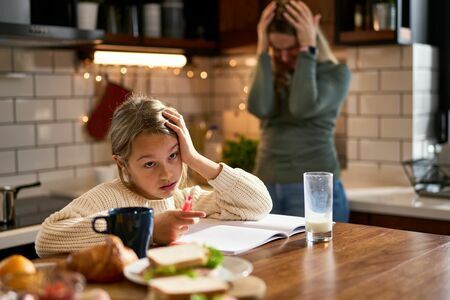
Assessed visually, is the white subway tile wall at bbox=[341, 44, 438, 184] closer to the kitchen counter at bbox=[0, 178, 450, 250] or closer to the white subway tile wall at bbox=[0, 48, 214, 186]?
the kitchen counter at bbox=[0, 178, 450, 250]

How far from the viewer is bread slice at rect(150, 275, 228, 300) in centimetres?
91

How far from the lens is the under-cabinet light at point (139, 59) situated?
2859 millimetres

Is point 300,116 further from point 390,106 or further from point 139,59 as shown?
point 139,59

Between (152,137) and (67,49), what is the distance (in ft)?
5.17

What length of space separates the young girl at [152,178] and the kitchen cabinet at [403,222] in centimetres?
96

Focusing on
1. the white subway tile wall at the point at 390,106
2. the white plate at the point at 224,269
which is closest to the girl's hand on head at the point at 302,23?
the white subway tile wall at the point at 390,106

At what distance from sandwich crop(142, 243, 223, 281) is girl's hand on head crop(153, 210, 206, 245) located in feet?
0.49

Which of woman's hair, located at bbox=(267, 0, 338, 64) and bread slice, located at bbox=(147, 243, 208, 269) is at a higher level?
woman's hair, located at bbox=(267, 0, 338, 64)

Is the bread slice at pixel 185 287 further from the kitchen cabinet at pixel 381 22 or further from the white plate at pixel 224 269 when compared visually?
the kitchen cabinet at pixel 381 22

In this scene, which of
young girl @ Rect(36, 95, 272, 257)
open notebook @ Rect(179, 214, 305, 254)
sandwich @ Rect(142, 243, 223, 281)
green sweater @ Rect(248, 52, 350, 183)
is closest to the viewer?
sandwich @ Rect(142, 243, 223, 281)

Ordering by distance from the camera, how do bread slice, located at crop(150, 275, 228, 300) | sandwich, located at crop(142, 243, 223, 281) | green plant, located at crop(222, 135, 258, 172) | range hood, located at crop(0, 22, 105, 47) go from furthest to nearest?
green plant, located at crop(222, 135, 258, 172) → range hood, located at crop(0, 22, 105, 47) → sandwich, located at crop(142, 243, 223, 281) → bread slice, located at crop(150, 275, 228, 300)

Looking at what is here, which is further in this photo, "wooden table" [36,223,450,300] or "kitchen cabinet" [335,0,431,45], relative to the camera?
"kitchen cabinet" [335,0,431,45]

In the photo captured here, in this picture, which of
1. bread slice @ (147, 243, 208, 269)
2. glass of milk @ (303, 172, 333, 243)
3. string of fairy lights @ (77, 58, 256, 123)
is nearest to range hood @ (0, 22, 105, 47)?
string of fairy lights @ (77, 58, 256, 123)

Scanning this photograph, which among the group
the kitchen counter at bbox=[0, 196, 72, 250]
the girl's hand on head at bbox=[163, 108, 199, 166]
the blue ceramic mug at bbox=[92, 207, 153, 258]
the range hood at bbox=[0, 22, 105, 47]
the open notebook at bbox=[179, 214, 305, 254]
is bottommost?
the kitchen counter at bbox=[0, 196, 72, 250]
